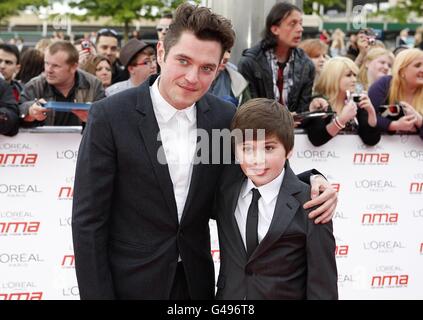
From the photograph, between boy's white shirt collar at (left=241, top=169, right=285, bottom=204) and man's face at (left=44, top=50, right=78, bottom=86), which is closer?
boy's white shirt collar at (left=241, top=169, right=285, bottom=204)

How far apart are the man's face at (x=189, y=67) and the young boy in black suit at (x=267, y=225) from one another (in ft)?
0.96

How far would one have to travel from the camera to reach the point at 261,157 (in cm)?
304

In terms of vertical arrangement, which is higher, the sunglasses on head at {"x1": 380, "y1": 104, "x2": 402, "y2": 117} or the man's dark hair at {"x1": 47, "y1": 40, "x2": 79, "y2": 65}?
the man's dark hair at {"x1": 47, "y1": 40, "x2": 79, "y2": 65}

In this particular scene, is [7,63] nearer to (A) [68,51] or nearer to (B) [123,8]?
(A) [68,51]

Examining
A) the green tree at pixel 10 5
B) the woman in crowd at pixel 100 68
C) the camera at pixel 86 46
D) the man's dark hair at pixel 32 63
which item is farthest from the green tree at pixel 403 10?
the man's dark hair at pixel 32 63

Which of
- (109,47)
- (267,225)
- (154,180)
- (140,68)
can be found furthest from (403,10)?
(154,180)

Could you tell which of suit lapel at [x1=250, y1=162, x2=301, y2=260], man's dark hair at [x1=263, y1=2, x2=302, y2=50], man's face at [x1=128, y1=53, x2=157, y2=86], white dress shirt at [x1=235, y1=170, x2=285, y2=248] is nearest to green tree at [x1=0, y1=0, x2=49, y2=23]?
man's face at [x1=128, y1=53, x2=157, y2=86]

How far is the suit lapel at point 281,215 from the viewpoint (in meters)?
2.95

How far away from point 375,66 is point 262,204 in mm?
5121

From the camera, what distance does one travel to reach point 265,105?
308cm

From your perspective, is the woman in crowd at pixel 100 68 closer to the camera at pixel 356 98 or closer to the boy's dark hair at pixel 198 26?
the camera at pixel 356 98

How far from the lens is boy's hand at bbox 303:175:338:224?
2936mm

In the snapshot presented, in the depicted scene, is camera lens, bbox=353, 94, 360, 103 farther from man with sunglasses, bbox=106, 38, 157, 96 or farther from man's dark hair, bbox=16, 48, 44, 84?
man's dark hair, bbox=16, 48, 44, 84
